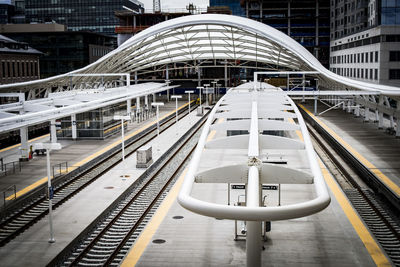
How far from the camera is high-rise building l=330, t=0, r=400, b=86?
5556cm

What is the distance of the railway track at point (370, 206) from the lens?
1669 cm

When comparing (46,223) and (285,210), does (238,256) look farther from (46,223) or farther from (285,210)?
(46,223)

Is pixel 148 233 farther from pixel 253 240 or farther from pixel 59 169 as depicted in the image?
pixel 59 169

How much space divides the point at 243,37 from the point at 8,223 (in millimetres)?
43508

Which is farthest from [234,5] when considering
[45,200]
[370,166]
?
[45,200]

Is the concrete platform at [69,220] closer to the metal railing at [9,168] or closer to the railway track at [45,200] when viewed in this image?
the railway track at [45,200]

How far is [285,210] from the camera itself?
25.2 ft

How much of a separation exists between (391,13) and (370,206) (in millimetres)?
48021

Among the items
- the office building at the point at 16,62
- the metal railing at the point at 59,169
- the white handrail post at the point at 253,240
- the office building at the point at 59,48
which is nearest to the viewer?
the white handrail post at the point at 253,240

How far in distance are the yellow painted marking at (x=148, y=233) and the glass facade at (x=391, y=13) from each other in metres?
49.6

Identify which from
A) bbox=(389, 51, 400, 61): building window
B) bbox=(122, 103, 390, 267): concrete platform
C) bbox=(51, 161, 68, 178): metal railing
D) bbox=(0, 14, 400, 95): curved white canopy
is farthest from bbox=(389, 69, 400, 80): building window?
bbox=(51, 161, 68, 178): metal railing

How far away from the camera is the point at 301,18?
362ft

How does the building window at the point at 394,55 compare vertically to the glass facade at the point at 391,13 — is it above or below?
below

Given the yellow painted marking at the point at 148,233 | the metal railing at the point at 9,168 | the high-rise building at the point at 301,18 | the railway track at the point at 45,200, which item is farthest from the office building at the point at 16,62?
the high-rise building at the point at 301,18
